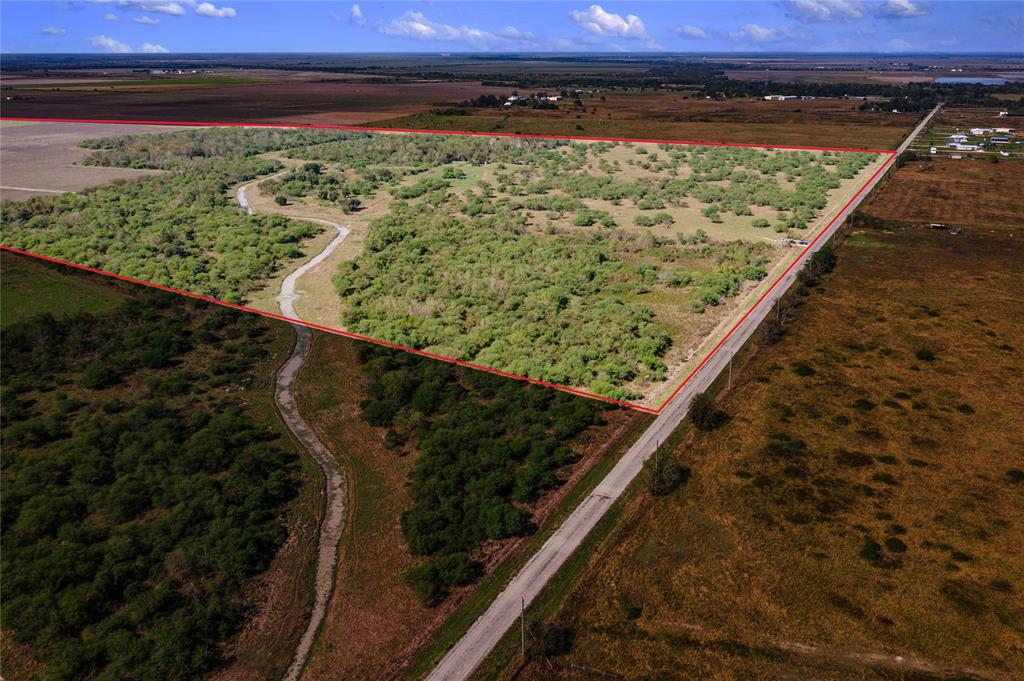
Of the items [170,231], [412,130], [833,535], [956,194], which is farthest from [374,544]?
[412,130]

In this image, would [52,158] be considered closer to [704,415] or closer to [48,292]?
[48,292]

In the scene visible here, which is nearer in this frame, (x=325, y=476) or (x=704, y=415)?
(x=325, y=476)

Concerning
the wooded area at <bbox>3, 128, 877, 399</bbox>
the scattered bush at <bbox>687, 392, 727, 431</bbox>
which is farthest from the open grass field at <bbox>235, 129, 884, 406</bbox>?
the scattered bush at <bbox>687, 392, 727, 431</bbox>

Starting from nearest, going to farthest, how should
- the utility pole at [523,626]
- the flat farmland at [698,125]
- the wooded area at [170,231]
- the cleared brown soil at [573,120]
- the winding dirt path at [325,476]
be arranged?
the utility pole at [523,626], the winding dirt path at [325,476], the wooded area at [170,231], the flat farmland at [698,125], the cleared brown soil at [573,120]

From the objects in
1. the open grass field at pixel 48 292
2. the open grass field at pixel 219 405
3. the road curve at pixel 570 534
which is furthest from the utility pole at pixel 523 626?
the open grass field at pixel 48 292

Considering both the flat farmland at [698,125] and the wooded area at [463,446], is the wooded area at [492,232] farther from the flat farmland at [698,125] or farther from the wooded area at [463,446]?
the flat farmland at [698,125]

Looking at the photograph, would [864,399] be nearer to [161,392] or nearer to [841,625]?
[841,625]
